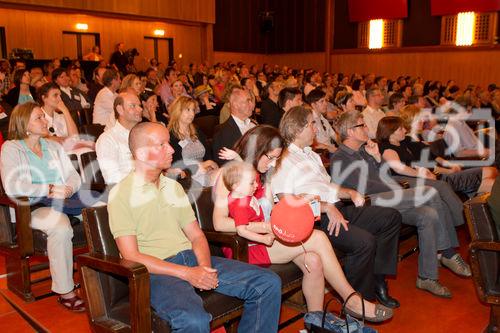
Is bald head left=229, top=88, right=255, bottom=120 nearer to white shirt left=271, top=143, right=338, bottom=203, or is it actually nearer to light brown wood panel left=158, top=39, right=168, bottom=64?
white shirt left=271, top=143, right=338, bottom=203

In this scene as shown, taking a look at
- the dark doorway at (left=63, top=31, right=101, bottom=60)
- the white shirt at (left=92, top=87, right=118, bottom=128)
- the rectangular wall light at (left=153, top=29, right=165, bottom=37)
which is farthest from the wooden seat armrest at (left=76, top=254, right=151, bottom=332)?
the rectangular wall light at (left=153, top=29, right=165, bottom=37)

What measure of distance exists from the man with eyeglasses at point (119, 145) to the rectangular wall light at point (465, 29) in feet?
38.9

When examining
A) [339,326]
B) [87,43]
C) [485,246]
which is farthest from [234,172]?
[87,43]

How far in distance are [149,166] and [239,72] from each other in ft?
30.8

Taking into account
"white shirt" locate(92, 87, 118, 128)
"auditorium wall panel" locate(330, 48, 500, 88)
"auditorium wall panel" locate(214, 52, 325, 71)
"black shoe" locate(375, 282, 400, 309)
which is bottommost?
"black shoe" locate(375, 282, 400, 309)

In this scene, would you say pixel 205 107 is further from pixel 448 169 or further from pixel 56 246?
pixel 56 246

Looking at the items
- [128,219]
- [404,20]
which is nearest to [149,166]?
[128,219]

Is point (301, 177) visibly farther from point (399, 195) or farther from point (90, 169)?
point (90, 169)

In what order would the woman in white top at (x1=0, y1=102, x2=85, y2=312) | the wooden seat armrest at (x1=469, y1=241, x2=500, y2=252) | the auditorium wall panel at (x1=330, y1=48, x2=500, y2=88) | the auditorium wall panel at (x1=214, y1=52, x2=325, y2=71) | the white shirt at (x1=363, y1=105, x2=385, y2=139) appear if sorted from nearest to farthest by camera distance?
the wooden seat armrest at (x1=469, y1=241, x2=500, y2=252) < the woman in white top at (x1=0, y1=102, x2=85, y2=312) < the white shirt at (x1=363, y1=105, x2=385, y2=139) < the auditorium wall panel at (x1=330, y1=48, x2=500, y2=88) < the auditorium wall panel at (x1=214, y1=52, x2=325, y2=71)

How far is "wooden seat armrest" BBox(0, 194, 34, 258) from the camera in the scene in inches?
109

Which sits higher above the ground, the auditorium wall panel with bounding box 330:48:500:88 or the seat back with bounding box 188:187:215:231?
the auditorium wall panel with bounding box 330:48:500:88

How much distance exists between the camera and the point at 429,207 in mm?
3242

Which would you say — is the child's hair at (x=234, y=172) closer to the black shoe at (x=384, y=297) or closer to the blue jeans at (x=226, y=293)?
the blue jeans at (x=226, y=293)

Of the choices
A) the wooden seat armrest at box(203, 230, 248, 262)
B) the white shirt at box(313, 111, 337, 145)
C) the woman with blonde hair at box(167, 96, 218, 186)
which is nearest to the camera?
the wooden seat armrest at box(203, 230, 248, 262)
